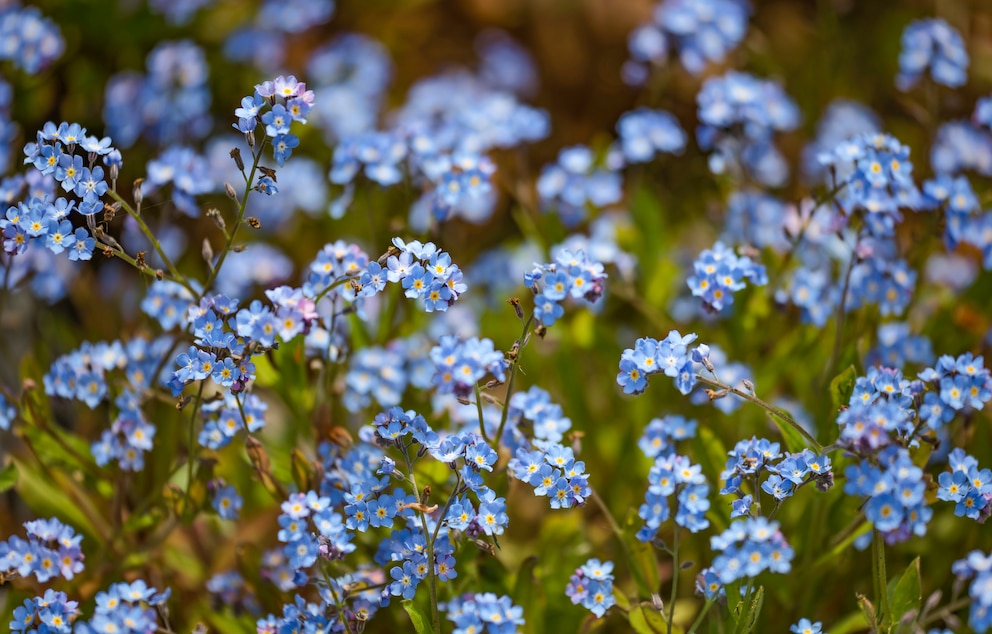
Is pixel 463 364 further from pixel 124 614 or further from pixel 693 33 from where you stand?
pixel 693 33

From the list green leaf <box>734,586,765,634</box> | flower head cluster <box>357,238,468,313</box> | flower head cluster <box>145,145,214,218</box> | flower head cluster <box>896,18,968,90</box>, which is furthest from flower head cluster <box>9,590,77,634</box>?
flower head cluster <box>896,18,968,90</box>

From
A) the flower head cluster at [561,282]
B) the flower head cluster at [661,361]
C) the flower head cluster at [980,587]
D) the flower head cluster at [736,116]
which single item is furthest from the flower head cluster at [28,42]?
the flower head cluster at [980,587]

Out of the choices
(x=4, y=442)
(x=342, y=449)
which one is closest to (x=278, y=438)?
(x=4, y=442)

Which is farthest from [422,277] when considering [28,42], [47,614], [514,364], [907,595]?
[28,42]

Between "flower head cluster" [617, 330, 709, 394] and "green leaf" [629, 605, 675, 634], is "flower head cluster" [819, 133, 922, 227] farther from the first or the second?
"green leaf" [629, 605, 675, 634]

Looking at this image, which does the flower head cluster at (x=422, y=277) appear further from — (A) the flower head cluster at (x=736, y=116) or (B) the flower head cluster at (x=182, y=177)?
(A) the flower head cluster at (x=736, y=116)

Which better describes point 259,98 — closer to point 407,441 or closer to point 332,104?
point 407,441
